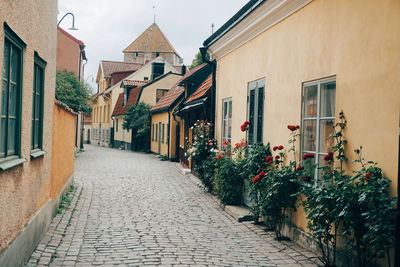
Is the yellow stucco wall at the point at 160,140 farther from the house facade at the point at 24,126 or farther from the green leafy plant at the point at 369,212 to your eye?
the green leafy plant at the point at 369,212

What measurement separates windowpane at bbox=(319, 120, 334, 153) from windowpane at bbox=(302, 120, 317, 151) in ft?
0.60

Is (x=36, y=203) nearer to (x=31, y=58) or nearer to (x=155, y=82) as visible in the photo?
(x=31, y=58)

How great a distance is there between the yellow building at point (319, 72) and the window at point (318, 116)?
1cm

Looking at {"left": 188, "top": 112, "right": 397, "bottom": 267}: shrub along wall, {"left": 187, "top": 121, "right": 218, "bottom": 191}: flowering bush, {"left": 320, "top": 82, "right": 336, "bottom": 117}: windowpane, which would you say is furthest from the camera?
{"left": 187, "top": 121, "right": 218, "bottom": 191}: flowering bush

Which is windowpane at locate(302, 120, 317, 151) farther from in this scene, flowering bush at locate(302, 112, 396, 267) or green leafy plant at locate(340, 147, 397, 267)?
green leafy plant at locate(340, 147, 397, 267)

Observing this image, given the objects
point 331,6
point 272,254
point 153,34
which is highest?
point 153,34

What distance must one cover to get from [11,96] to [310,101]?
4046mm

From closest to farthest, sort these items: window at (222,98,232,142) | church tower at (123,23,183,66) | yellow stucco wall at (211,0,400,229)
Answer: yellow stucco wall at (211,0,400,229) < window at (222,98,232,142) < church tower at (123,23,183,66)

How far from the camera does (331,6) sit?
5.89m

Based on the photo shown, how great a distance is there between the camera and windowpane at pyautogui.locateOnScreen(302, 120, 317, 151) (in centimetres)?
634

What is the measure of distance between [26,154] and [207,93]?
9903 millimetres

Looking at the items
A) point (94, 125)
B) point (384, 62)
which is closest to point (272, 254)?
point (384, 62)

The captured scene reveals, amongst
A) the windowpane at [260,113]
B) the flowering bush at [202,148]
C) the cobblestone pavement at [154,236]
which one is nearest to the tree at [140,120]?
the flowering bush at [202,148]

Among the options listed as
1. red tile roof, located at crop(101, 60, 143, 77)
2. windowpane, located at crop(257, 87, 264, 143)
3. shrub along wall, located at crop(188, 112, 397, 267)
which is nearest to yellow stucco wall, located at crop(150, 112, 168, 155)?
windowpane, located at crop(257, 87, 264, 143)
